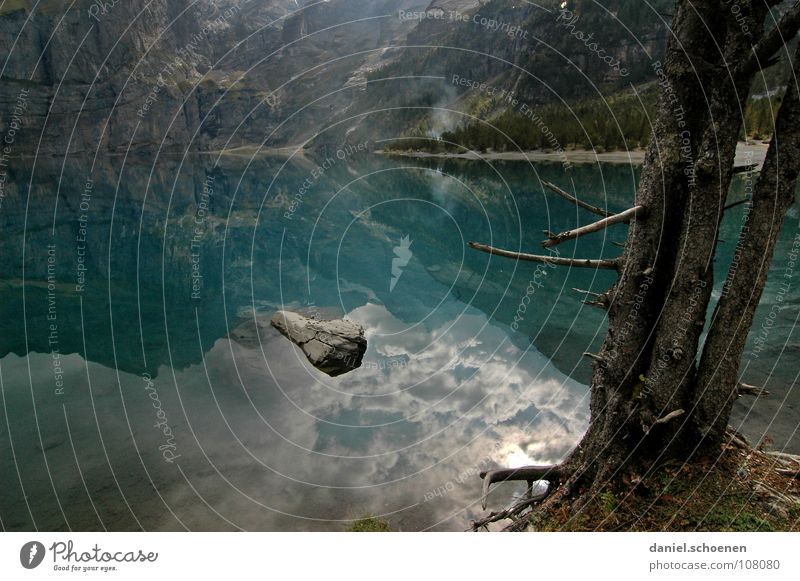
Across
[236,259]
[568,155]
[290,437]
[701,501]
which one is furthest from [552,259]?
[568,155]

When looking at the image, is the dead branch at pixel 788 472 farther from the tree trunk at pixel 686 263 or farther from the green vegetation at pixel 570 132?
the green vegetation at pixel 570 132

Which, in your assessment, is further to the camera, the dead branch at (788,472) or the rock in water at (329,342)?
the rock in water at (329,342)

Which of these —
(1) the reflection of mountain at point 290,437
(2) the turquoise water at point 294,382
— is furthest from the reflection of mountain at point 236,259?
(1) the reflection of mountain at point 290,437

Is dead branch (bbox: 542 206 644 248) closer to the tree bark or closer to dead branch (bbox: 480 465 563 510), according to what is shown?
the tree bark

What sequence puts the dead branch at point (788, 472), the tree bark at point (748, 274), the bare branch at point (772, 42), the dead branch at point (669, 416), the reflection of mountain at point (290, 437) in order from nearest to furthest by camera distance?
the bare branch at point (772, 42) < the tree bark at point (748, 274) < the dead branch at point (669, 416) < the dead branch at point (788, 472) < the reflection of mountain at point (290, 437)

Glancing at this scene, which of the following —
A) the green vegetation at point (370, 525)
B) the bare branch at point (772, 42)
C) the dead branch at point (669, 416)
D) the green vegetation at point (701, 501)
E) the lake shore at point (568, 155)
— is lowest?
the green vegetation at point (370, 525)

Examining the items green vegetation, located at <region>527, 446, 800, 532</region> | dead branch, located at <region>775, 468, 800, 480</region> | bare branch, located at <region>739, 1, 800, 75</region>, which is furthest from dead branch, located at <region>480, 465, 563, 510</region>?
bare branch, located at <region>739, 1, 800, 75</region>
